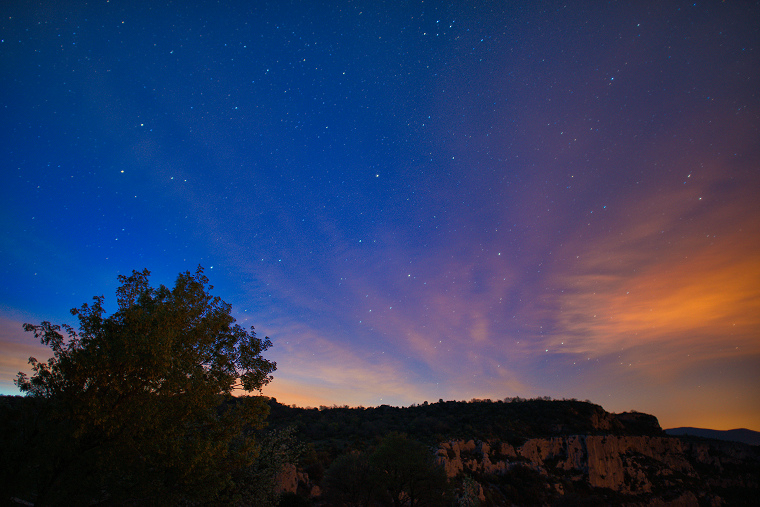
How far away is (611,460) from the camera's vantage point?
59.7 metres

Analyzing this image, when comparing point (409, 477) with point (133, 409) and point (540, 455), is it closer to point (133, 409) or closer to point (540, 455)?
point (133, 409)

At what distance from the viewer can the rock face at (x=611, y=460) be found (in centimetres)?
4775

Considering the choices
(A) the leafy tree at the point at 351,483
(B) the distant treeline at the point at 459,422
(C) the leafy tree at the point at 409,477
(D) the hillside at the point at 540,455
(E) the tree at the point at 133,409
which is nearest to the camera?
(E) the tree at the point at 133,409

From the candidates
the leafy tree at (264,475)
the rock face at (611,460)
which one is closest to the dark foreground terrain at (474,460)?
the leafy tree at (264,475)

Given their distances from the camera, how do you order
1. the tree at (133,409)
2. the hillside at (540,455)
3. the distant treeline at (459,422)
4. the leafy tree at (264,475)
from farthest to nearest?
the distant treeline at (459,422)
the hillside at (540,455)
the leafy tree at (264,475)
the tree at (133,409)

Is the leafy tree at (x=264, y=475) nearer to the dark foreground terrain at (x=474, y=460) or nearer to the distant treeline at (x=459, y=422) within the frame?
the dark foreground terrain at (x=474, y=460)

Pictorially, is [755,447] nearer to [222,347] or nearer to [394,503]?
[394,503]

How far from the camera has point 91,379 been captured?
11.5 metres

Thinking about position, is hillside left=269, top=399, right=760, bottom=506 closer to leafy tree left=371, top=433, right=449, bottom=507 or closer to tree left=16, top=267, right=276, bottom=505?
leafy tree left=371, top=433, right=449, bottom=507

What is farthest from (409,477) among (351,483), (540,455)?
(540,455)

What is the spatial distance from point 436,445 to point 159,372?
43704mm

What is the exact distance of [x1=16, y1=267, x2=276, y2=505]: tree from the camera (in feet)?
36.9

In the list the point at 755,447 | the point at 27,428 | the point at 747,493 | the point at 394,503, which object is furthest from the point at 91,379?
the point at 755,447

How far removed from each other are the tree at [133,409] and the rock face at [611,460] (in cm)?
3645
